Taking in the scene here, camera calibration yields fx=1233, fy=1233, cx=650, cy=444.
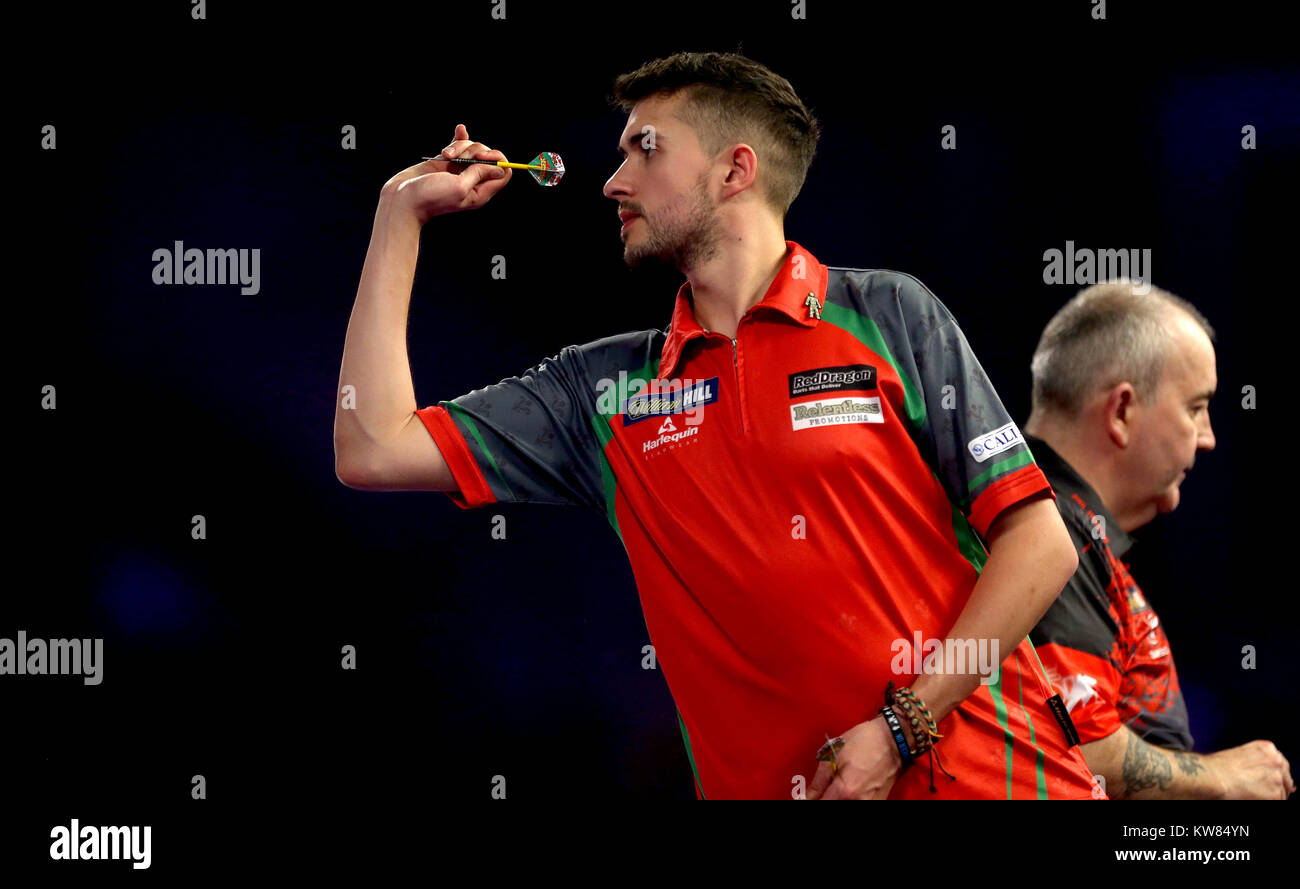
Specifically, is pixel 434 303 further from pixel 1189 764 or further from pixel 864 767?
pixel 1189 764

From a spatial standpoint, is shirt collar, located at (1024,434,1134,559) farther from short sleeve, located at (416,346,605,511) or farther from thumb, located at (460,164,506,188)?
thumb, located at (460,164,506,188)

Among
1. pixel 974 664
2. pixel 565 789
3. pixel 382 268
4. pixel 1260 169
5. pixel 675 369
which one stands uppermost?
pixel 1260 169

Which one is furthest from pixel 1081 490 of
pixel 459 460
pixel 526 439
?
pixel 459 460

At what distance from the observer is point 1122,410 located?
2539 mm

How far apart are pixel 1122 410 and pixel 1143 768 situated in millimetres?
731

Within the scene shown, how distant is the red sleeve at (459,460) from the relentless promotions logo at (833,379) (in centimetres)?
54

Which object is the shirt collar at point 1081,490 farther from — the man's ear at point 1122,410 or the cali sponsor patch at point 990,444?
the cali sponsor patch at point 990,444

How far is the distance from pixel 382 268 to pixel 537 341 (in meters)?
0.99

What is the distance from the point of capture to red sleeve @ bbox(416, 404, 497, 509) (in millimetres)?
2061

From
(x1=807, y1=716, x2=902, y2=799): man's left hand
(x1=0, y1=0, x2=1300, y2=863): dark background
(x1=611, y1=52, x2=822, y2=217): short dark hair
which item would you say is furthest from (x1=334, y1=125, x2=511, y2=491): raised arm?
(x1=0, y1=0, x2=1300, y2=863): dark background

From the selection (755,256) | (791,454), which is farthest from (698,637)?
(755,256)

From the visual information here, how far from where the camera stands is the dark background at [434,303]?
281 centimetres

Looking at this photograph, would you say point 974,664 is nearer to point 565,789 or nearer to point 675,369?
point 675,369

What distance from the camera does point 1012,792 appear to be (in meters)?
1.89
